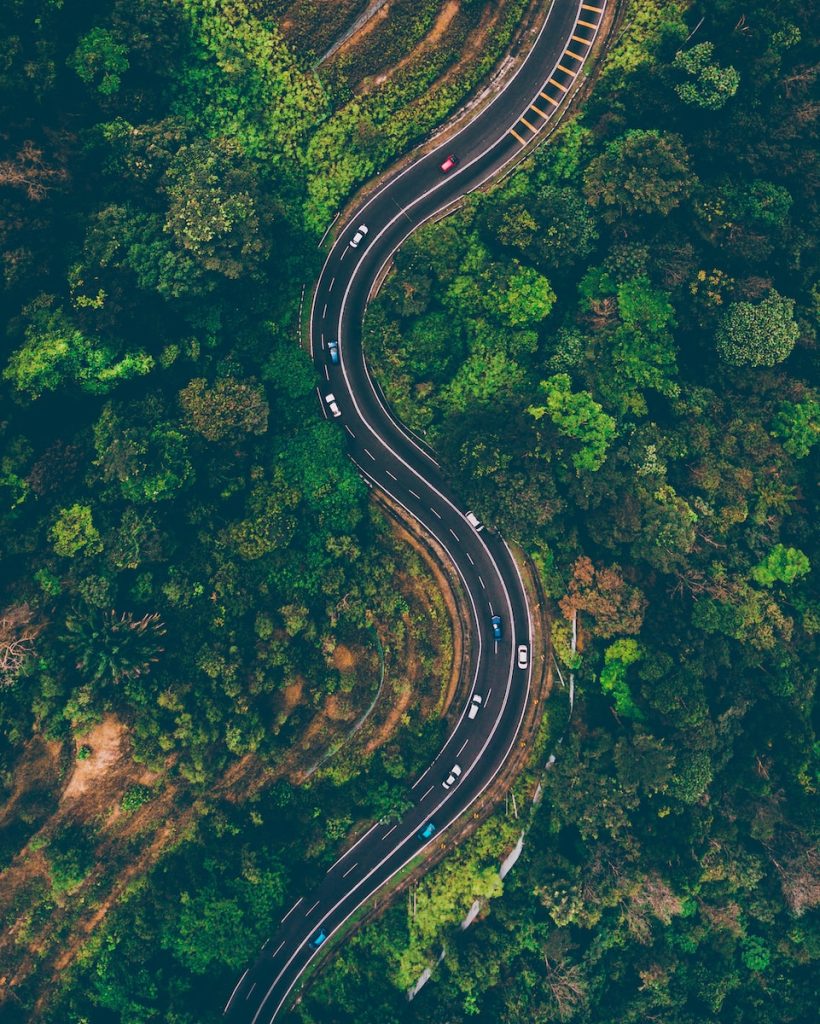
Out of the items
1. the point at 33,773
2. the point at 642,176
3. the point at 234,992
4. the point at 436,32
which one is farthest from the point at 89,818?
the point at 436,32

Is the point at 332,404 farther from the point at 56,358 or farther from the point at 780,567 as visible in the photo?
the point at 780,567

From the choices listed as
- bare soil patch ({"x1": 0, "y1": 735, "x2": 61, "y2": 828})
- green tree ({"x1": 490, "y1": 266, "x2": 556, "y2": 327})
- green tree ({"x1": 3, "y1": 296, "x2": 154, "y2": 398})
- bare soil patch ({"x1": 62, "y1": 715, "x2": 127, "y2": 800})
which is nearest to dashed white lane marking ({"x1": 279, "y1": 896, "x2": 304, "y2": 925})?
bare soil patch ({"x1": 62, "y1": 715, "x2": 127, "y2": 800})

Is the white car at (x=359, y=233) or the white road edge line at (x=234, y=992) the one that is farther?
the white car at (x=359, y=233)

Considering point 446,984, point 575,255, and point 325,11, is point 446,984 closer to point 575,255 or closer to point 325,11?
point 575,255

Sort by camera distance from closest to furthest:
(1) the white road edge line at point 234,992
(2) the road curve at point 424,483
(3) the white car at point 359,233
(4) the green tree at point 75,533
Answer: (4) the green tree at point 75,533, (1) the white road edge line at point 234,992, (2) the road curve at point 424,483, (3) the white car at point 359,233

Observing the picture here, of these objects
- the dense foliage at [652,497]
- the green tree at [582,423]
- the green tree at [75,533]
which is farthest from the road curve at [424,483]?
the green tree at [75,533]

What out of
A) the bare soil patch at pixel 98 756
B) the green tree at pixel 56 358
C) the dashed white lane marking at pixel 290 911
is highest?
the green tree at pixel 56 358

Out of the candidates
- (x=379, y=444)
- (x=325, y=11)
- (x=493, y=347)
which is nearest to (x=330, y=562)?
(x=379, y=444)

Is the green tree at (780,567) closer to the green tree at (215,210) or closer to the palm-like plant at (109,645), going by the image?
the green tree at (215,210)
